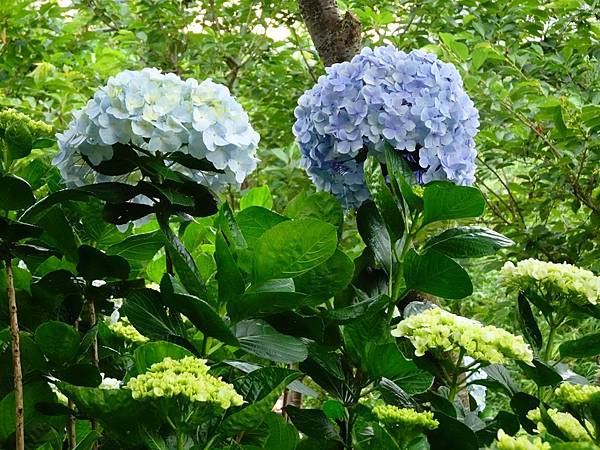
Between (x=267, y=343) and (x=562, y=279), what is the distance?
321 mm

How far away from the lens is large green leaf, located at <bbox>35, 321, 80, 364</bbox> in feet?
2.37

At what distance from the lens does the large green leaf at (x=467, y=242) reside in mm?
794

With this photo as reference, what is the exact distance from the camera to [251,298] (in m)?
A: 0.65

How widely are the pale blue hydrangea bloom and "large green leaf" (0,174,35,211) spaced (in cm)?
33

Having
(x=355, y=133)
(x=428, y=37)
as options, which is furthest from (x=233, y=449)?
(x=428, y=37)

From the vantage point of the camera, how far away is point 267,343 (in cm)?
67

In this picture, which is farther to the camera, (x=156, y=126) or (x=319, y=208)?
(x=319, y=208)

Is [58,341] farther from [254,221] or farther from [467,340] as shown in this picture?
[467,340]

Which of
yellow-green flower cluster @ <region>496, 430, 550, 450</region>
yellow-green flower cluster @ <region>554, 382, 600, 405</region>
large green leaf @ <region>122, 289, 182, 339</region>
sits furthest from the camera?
large green leaf @ <region>122, 289, 182, 339</region>

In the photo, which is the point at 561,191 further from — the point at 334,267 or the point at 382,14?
the point at 334,267

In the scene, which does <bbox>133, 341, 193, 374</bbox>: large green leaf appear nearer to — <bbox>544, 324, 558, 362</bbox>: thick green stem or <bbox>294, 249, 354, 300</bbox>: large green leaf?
<bbox>294, 249, 354, 300</bbox>: large green leaf

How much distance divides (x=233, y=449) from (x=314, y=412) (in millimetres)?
185

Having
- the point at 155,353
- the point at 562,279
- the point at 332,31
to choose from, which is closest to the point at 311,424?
the point at 155,353

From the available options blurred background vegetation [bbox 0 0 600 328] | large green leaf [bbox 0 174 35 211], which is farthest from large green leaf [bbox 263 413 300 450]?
blurred background vegetation [bbox 0 0 600 328]
